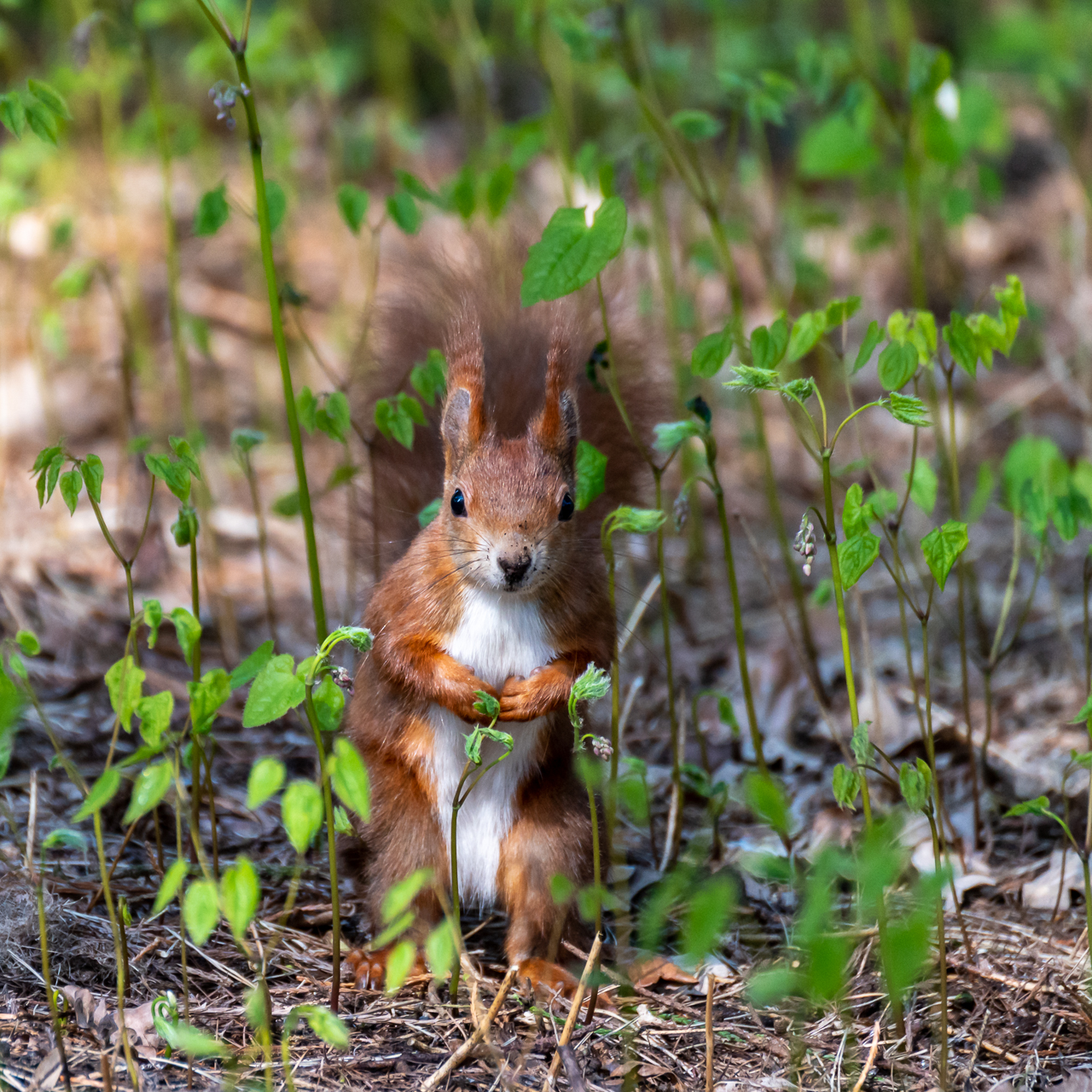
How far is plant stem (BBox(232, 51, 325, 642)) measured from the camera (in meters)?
2.15

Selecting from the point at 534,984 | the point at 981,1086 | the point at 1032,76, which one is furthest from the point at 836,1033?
the point at 1032,76

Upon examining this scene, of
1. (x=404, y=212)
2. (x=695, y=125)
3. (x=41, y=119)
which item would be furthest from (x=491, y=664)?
(x=695, y=125)

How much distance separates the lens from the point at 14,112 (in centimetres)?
203

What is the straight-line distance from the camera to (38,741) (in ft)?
9.57

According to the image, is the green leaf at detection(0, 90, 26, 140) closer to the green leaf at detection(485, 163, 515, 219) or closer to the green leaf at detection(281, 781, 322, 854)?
the green leaf at detection(485, 163, 515, 219)

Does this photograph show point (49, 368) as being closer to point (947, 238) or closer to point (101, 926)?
point (101, 926)

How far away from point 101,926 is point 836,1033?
1.27 metres

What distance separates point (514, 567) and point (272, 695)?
51 cm

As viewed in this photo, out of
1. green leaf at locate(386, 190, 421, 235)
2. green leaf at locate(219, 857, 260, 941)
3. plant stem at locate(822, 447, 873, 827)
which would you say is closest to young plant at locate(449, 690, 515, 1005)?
green leaf at locate(219, 857, 260, 941)

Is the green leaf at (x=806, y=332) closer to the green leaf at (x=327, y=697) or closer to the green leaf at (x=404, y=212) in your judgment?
the green leaf at (x=404, y=212)

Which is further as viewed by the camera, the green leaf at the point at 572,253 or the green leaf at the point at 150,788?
the green leaf at the point at 572,253

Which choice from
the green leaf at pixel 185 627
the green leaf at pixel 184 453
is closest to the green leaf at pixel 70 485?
the green leaf at pixel 184 453

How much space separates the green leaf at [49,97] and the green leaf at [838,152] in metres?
2.77

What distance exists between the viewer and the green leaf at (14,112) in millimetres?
2021
